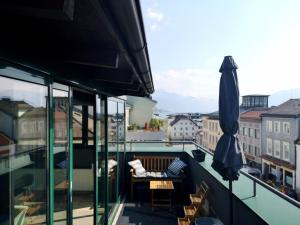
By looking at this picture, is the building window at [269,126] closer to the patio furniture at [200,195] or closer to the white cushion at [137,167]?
the white cushion at [137,167]

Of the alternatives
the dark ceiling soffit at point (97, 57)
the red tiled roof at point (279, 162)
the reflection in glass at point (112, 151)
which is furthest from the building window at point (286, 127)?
the dark ceiling soffit at point (97, 57)

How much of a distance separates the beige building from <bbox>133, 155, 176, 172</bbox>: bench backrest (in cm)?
3625

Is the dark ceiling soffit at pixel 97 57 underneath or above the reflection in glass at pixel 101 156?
above

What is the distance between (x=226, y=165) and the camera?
145 inches

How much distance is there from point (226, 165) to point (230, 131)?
458 millimetres

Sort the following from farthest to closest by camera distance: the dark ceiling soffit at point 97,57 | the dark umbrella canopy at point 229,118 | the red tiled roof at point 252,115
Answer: the red tiled roof at point 252,115 < the dark umbrella canopy at point 229,118 < the dark ceiling soffit at point 97,57

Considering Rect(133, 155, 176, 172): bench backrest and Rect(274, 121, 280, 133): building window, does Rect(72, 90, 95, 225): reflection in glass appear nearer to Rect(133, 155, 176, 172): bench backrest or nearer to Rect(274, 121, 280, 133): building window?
Rect(133, 155, 176, 172): bench backrest

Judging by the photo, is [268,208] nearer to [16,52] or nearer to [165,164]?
[16,52]

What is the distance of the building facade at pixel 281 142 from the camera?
2562cm

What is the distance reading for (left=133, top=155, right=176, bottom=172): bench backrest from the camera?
8.00 metres

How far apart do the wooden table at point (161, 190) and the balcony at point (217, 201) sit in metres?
0.18

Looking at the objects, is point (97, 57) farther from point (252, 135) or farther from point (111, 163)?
point (252, 135)

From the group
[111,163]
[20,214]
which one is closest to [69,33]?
[20,214]

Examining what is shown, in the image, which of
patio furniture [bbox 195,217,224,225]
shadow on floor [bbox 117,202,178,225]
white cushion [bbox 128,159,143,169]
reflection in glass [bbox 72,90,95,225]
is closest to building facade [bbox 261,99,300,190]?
white cushion [bbox 128,159,143,169]
